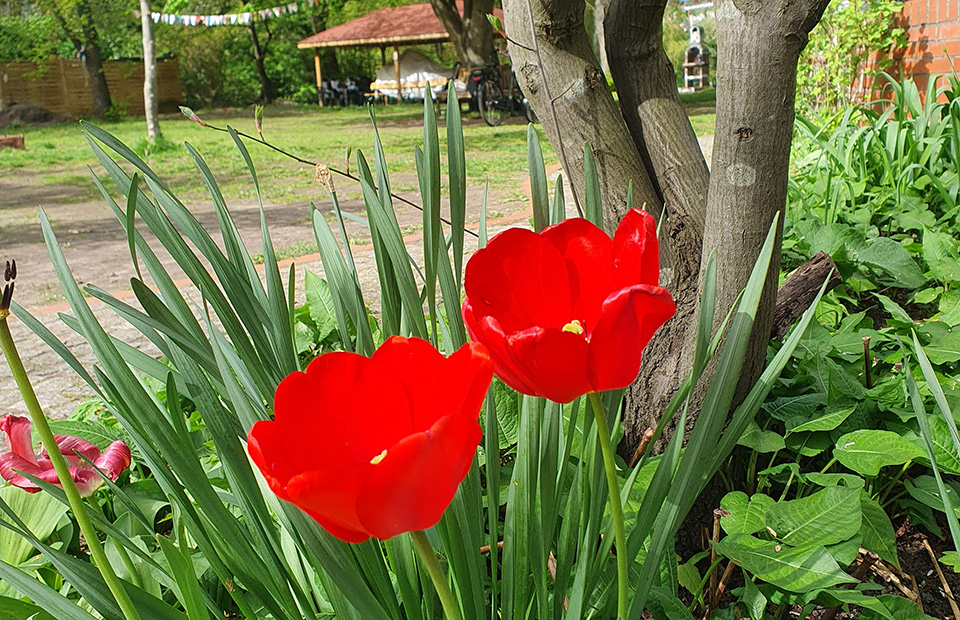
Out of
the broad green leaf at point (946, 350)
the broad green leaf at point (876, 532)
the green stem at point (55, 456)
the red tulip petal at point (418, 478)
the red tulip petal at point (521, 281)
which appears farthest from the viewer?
Result: the broad green leaf at point (946, 350)

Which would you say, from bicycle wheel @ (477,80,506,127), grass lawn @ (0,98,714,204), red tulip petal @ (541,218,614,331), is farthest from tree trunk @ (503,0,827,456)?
bicycle wheel @ (477,80,506,127)

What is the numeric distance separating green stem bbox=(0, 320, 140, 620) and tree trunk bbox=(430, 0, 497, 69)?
670 inches

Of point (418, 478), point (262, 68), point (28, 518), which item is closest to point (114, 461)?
point (28, 518)

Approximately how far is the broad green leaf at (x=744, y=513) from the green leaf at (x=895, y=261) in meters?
1.12

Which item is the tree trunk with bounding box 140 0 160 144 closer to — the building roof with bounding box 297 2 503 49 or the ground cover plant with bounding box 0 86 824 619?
the building roof with bounding box 297 2 503 49

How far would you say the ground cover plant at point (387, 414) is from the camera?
0.60 m

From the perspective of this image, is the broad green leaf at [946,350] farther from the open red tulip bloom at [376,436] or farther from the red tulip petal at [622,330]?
the open red tulip bloom at [376,436]

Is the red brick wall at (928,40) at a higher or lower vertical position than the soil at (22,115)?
lower

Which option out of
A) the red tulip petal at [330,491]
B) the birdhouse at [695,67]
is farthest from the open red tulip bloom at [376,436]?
the birdhouse at [695,67]

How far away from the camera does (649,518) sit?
2.47 feet

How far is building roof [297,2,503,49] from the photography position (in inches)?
910

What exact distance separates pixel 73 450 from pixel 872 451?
1033 mm

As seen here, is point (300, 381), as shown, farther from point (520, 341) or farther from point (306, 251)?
point (306, 251)

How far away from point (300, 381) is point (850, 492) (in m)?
0.74
